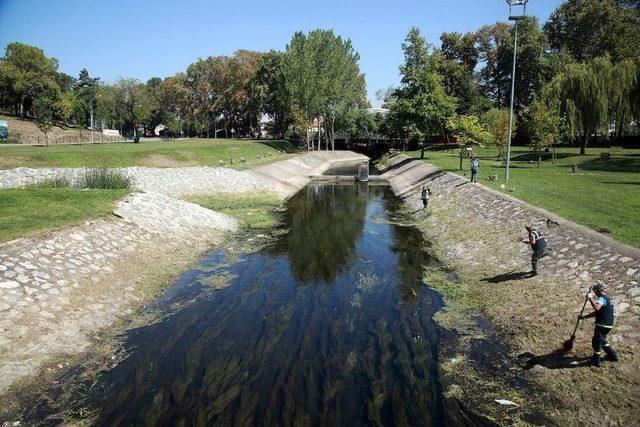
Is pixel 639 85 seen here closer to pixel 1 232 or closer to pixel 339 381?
pixel 339 381

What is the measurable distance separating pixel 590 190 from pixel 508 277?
16.7 m

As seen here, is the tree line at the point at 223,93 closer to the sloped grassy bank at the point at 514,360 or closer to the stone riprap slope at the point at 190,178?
the stone riprap slope at the point at 190,178

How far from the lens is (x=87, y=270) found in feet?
54.8

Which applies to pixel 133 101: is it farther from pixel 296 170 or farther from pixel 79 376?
pixel 79 376

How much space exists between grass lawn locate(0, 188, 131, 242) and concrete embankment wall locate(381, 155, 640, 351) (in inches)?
744

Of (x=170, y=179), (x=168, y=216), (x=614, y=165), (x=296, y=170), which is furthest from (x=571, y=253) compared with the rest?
(x=296, y=170)

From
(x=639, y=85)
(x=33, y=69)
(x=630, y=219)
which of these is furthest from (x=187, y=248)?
(x=33, y=69)

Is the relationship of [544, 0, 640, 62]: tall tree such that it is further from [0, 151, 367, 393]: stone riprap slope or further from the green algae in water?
[0, 151, 367, 393]: stone riprap slope

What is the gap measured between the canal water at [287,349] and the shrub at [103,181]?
10.4m

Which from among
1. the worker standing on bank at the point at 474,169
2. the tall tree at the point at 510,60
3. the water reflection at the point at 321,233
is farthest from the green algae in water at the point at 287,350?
the tall tree at the point at 510,60

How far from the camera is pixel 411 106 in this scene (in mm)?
62344

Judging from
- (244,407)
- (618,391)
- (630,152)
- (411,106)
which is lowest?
(244,407)

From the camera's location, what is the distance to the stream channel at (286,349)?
33.6 feet

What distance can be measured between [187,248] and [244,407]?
1405 centimetres
